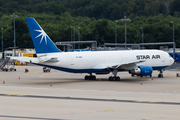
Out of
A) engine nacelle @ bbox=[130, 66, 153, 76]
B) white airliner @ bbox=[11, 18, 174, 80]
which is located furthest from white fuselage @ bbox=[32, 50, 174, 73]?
engine nacelle @ bbox=[130, 66, 153, 76]

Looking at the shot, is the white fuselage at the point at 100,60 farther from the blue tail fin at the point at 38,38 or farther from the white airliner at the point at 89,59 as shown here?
the blue tail fin at the point at 38,38

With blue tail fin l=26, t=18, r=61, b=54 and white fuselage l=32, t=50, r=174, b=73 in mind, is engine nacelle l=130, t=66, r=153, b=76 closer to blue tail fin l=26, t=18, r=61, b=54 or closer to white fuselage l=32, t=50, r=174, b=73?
white fuselage l=32, t=50, r=174, b=73

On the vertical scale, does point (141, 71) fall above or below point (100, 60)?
below

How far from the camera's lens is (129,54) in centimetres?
4550

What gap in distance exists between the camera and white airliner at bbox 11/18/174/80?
1582 inches

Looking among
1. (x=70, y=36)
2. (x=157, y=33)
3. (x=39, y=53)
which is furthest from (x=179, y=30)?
(x=39, y=53)

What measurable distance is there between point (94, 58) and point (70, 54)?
3.33 m

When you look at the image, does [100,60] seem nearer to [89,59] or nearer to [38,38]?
[89,59]

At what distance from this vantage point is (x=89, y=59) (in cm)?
4306

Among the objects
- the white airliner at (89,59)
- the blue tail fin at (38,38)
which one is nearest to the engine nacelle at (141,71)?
the white airliner at (89,59)

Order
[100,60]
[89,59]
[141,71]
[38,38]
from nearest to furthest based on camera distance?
[38,38], [141,71], [89,59], [100,60]

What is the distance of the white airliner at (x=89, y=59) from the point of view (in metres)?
40.2

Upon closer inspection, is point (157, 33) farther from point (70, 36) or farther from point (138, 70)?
point (138, 70)

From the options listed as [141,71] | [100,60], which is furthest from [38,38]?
[141,71]
